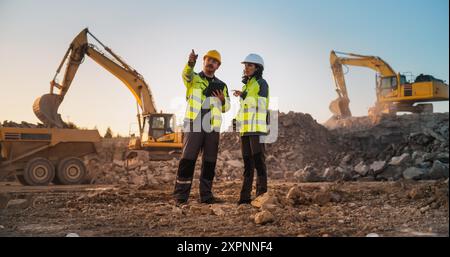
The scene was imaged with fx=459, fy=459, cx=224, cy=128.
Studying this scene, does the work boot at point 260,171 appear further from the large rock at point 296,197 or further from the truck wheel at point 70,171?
the truck wheel at point 70,171

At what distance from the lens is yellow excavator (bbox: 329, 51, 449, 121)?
19422mm

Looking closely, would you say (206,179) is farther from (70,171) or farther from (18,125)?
(18,125)

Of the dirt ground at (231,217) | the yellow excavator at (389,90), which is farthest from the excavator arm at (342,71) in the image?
the dirt ground at (231,217)

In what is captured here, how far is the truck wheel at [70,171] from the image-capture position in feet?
40.7

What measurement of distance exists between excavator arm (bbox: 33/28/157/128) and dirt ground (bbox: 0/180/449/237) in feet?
22.9

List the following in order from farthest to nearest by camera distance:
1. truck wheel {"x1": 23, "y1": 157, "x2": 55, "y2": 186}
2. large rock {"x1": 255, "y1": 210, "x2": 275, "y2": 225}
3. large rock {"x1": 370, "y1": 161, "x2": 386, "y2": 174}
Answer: truck wheel {"x1": 23, "y1": 157, "x2": 55, "y2": 186}
large rock {"x1": 370, "y1": 161, "x2": 386, "y2": 174}
large rock {"x1": 255, "y1": 210, "x2": 275, "y2": 225}

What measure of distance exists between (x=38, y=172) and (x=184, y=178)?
7.54 meters

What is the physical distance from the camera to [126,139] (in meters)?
24.0

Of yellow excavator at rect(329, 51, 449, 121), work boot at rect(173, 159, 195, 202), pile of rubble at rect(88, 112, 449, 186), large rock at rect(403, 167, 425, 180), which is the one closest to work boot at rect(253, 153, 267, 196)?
work boot at rect(173, 159, 195, 202)

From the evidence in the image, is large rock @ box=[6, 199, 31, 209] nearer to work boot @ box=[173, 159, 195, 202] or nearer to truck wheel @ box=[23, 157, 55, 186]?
work boot @ box=[173, 159, 195, 202]
